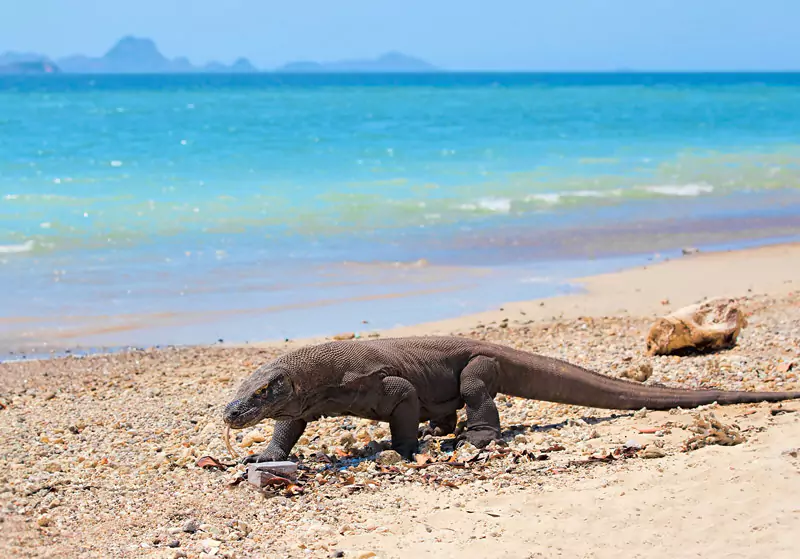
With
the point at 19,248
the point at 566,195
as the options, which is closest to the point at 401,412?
the point at 19,248

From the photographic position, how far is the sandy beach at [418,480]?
5371 millimetres

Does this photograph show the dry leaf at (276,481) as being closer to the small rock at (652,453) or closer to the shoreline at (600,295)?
the small rock at (652,453)

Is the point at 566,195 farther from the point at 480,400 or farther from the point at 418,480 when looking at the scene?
the point at 418,480

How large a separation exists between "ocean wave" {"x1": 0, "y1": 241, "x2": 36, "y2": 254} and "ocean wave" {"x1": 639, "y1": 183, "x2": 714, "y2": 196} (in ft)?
54.0

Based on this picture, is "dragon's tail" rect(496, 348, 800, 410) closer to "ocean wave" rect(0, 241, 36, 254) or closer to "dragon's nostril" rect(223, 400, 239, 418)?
"dragon's nostril" rect(223, 400, 239, 418)

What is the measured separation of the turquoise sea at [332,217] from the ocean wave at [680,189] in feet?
0.37

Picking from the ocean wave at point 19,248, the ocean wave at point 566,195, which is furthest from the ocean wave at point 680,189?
the ocean wave at point 19,248

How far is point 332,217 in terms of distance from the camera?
2297cm

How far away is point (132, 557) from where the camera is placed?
5410 mm

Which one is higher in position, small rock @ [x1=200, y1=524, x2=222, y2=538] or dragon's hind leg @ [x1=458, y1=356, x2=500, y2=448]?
dragon's hind leg @ [x1=458, y1=356, x2=500, y2=448]

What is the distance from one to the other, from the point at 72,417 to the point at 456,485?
3876mm

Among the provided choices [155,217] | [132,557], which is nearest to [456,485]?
[132,557]

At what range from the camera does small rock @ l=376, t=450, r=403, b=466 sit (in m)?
6.84

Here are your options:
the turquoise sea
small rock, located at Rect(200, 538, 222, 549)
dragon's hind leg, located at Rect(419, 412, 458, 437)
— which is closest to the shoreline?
the turquoise sea
